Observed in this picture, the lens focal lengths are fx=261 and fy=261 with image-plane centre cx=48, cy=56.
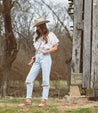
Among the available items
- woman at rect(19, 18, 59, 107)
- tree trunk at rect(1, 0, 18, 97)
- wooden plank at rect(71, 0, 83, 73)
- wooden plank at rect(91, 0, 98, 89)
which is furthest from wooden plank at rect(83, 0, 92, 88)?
tree trunk at rect(1, 0, 18, 97)

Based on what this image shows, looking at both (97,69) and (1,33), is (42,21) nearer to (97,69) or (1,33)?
(97,69)

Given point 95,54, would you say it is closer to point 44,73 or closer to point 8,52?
point 44,73

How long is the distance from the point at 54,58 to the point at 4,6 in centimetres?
617

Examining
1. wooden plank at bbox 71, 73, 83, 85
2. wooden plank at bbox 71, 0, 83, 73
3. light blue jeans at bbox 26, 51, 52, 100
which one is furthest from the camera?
wooden plank at bbox 71, 0, 83, 73

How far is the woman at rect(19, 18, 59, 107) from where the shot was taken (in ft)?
18.1

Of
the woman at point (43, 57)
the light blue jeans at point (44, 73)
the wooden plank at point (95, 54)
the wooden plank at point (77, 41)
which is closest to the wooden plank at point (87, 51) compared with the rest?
the wooden plank at point (95, 54)

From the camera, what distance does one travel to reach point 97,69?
704cm

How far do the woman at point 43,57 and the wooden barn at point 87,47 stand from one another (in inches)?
71.3

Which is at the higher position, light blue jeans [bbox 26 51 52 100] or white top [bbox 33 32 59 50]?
white top [bbox 33 32 59 50]

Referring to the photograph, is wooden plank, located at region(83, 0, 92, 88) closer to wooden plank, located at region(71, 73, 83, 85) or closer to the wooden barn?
the wooden barn

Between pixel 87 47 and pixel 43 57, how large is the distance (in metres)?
2.04

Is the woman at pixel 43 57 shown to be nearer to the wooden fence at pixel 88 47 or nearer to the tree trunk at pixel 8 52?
the wooden fence at pixel 88 47

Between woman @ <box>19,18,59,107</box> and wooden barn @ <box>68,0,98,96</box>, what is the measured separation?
181cm

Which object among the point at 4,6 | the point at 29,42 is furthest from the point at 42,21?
the point at 29,42
